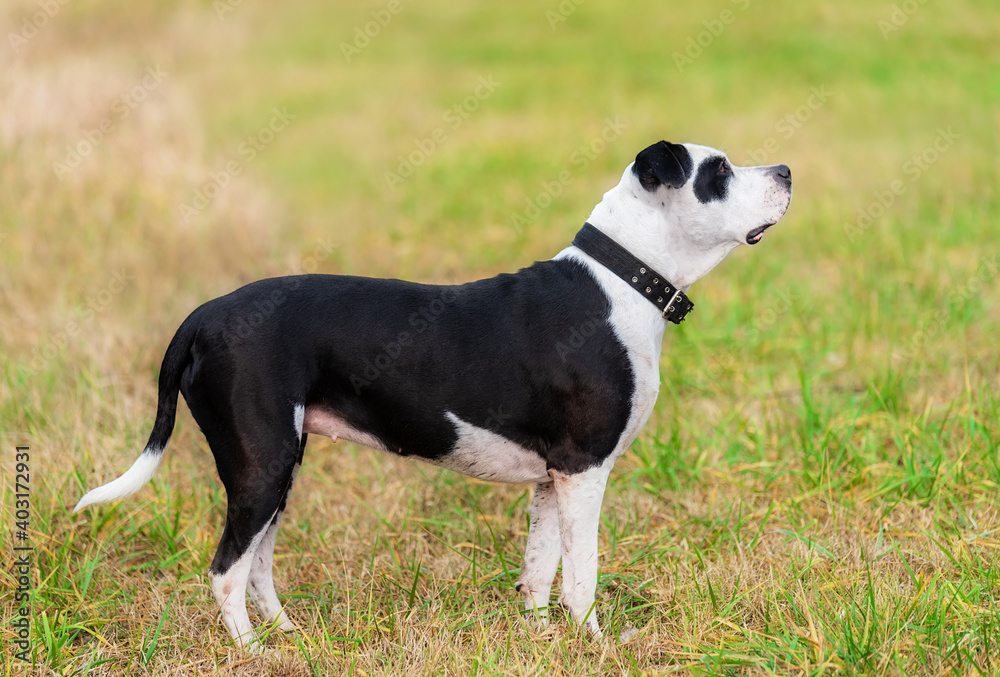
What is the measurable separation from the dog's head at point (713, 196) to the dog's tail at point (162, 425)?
5.27 feet

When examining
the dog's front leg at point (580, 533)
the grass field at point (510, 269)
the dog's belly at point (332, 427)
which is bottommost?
the grass field at point (510, 269)

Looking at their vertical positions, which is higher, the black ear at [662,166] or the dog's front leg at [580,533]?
the black ear at [662,166]

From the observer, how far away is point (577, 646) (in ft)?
10.5

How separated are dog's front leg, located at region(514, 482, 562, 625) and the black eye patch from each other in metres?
1.16

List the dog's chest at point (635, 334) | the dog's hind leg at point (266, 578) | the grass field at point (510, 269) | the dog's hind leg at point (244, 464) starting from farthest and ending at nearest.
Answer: the dog's hind leg at point (266, 578) < the grass field at point (510, 269) < the dog's chest at point (635, 334) < the dog's hind leg at point (244, 464)

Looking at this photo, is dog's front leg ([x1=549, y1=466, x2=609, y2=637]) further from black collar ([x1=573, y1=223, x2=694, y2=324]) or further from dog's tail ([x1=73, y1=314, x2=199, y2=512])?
dog's tail ([x1=73, y1=314, x2=199, y2=512])

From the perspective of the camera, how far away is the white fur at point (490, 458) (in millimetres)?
3230

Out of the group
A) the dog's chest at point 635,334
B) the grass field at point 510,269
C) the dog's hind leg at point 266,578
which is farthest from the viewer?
the dog's hind leg at point 266,578

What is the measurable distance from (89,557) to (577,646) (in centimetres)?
201

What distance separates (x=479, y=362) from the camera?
317 cm

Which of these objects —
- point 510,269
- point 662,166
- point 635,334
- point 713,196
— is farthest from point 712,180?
point 510,269

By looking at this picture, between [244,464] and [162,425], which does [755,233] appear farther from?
[162,425]

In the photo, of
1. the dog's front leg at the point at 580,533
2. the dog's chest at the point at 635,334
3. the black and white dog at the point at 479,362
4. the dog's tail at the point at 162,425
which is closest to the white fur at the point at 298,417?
the black and white dog at the point at 479,362

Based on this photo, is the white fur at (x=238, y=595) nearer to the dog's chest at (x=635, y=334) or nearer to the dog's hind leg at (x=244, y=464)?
the dog's hind leg at (x=244, y=464)
